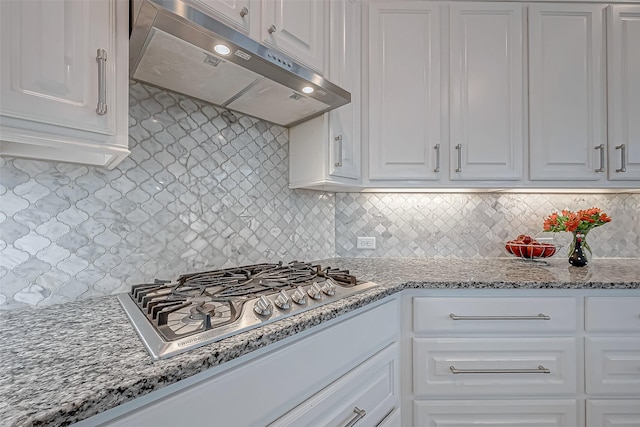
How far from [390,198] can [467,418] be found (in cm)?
119

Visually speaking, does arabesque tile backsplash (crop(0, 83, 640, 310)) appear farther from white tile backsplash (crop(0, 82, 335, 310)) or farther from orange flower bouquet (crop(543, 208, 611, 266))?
orange flower bouquet (crop(543, 208, 611, 266))

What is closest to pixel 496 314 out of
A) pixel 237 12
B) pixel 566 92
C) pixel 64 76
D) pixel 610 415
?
pixel 610 415

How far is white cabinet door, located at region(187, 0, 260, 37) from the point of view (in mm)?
952

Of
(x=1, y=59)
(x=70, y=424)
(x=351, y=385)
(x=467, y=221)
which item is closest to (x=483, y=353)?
(x=351, y=385)

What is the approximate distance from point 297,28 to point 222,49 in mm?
462

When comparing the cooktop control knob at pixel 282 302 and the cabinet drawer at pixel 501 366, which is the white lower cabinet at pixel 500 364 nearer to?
the cabinet drawer at pixel 501 366

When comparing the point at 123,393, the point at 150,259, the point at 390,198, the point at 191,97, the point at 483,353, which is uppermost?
the point at 191,97

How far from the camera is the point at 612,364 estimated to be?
48.8 inches

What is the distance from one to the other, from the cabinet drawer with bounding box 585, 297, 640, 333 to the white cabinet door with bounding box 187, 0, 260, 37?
5.49ft

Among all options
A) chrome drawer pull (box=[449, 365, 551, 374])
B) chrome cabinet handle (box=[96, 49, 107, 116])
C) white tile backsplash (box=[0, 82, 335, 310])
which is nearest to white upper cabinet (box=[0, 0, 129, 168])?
chrome cabinet handle (box=[96, 49, 107, 116])

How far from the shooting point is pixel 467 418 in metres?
1.25

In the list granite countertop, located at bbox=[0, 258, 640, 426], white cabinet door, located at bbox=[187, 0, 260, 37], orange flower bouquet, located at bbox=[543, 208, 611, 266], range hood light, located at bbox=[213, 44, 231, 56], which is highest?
white cabinet door, located at bbox=[187, 0, 260, 37]

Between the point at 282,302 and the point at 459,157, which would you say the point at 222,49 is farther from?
the point at 459,157

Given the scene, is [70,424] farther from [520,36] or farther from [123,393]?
[520,36]
